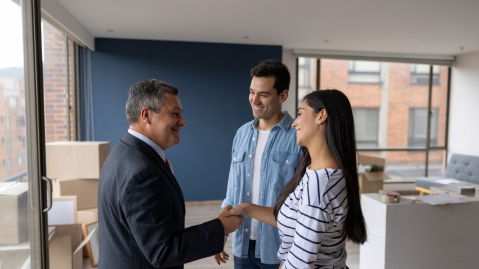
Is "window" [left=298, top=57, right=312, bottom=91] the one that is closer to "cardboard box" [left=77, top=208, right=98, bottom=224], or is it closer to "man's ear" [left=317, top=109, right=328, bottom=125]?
"cardboard box" [left=77, top=208, right=98, bottom=224]

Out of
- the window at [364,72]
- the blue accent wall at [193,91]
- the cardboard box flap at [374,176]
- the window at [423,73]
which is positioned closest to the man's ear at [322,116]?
the blue accent wall at [193,91]

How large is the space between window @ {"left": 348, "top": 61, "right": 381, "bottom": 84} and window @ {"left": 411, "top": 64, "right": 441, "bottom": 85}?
701 millimetres

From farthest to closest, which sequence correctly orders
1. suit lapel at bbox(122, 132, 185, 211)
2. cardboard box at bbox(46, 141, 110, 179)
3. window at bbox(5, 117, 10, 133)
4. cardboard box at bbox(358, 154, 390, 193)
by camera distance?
cardboard box at bbox(358, 154, 390, 193), cardboard box at bbox(46, 141, 110, 179), window at bbox(5, 117, 10, 133), suit lapel at bbox(122, 132, 185, 211)

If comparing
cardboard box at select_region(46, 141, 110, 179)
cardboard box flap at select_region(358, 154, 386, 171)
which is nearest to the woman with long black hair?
cardboard box at select_region(46, 141, 110, 179)

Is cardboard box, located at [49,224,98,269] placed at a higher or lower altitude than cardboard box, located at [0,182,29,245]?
lower

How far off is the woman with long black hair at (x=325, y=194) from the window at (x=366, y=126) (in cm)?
580

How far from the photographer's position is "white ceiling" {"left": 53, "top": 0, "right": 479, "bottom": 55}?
3.43 metres

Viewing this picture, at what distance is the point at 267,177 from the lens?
5.54ft

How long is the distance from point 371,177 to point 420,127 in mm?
2620

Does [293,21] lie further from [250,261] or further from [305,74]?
[250,261]

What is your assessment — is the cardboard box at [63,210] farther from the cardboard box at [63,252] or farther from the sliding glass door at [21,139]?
the sliding glass door at [21,139]

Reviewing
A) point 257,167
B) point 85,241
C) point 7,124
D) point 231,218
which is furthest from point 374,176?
point 7,124

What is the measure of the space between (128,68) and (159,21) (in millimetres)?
1284

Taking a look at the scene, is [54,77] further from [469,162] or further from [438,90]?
[438,90]
